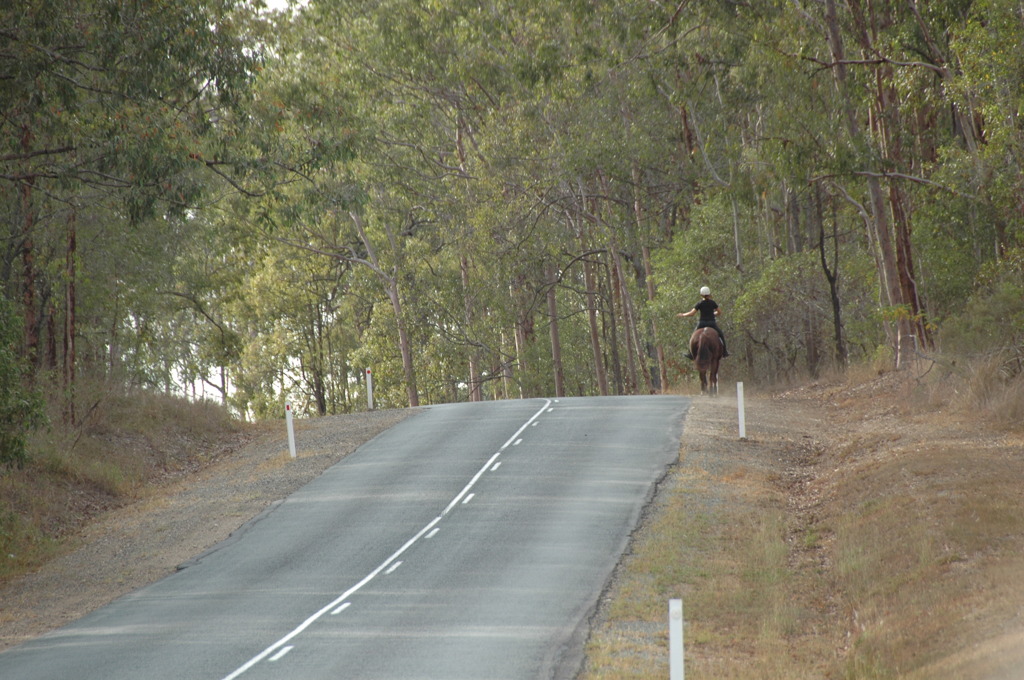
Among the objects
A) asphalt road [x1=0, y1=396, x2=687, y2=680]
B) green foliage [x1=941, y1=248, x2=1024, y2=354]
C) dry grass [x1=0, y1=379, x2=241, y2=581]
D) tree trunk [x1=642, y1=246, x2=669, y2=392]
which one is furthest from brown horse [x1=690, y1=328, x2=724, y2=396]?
dry grass [x1=0, y1=379, x2=241, y2=581]

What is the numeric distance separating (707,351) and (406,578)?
14.7m

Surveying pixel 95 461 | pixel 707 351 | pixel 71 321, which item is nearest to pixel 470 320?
pixel 707 351

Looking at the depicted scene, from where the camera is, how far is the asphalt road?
35.1 ft

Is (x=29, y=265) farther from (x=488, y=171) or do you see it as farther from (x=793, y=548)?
(x=488, y=171)

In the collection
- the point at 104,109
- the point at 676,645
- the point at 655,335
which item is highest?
the point at 104,109

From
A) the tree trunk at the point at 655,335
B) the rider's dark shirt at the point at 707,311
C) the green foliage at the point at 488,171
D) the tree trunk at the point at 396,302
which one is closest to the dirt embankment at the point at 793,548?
the rider's dark shirt at the point at 707,311

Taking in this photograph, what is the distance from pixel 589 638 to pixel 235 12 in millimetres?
15848

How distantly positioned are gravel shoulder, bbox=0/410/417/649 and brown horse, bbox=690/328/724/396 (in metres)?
7.44

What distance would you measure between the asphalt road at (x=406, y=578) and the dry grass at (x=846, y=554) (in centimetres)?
74

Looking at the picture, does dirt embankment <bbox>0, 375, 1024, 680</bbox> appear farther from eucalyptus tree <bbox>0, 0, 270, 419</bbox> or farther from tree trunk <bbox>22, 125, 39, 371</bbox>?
eucalyptus tree <bbox>0, 0, 270, 419</bbox>

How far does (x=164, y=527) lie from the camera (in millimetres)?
18203

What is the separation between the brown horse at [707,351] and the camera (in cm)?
2664

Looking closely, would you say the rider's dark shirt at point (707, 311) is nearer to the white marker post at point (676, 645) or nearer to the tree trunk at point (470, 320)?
the white marker post at point (676, 645)

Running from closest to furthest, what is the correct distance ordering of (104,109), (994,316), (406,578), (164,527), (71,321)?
(406,578) → (164,527) → (104,109) → (994,316) → (71,321)
